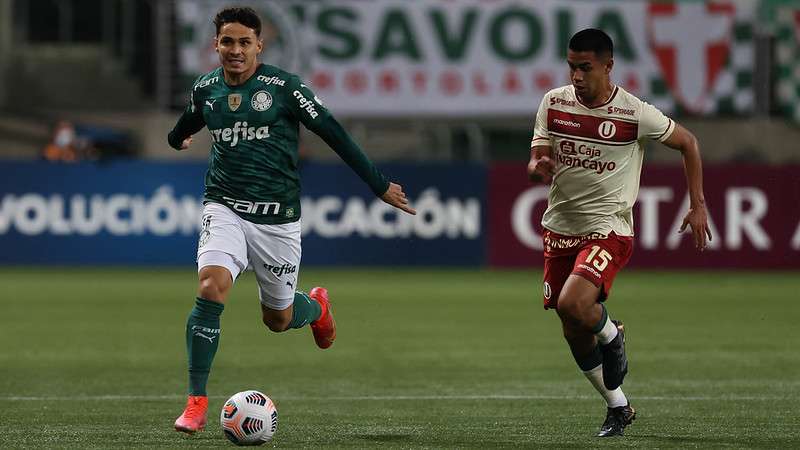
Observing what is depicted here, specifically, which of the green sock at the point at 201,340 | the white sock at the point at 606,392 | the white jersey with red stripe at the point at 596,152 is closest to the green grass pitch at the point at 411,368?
the white sock at the point at 606,392

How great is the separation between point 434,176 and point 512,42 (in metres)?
3.60

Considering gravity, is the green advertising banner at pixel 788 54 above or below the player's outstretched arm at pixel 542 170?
above

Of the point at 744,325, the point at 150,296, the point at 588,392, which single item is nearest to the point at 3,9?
the point at 150,296

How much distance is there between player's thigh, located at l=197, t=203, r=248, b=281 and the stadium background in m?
4.08

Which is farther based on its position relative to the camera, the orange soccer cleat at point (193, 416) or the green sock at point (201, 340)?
the green sock at point (201, 340)

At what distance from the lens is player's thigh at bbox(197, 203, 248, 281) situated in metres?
8.16

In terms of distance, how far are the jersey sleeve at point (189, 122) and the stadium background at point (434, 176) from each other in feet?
11.5

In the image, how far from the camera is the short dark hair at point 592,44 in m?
8.25

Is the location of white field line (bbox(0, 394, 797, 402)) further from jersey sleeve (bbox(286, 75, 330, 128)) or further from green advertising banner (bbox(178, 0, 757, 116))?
green advertising banner (bbox(178, 0, 757, 116))

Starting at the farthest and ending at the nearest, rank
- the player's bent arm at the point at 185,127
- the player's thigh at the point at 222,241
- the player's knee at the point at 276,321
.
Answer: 1. the player's knee at the point at 276,321
2. the player's bent arm at the point at 185,127
3. the player's thigh at the point at 222,241

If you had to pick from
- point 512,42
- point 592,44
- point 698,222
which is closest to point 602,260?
point 698,222

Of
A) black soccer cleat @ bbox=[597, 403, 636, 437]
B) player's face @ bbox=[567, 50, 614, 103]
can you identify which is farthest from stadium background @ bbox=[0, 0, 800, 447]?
player's face @ bbox=[567, 50, 614, 103]

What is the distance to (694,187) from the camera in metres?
8.30

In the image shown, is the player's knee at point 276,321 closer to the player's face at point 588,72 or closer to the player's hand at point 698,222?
the player's face at point 588,72
